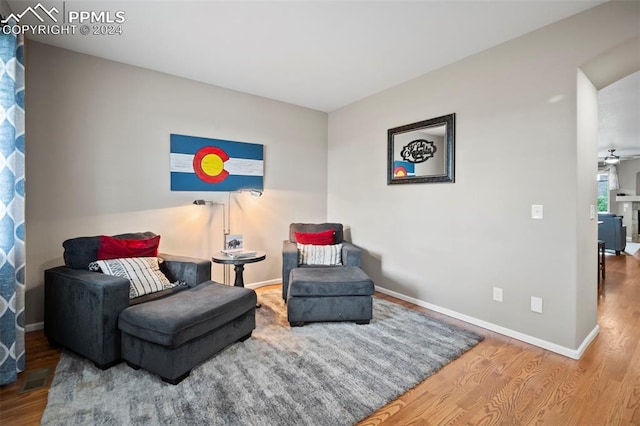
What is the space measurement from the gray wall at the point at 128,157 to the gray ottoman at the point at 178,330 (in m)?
1.32

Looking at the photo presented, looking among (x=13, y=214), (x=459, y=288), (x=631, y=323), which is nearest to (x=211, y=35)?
(x=13, y=214)

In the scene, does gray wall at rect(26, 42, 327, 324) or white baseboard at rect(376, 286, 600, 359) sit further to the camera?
gray wall at rect(26, 42, 327, 324)

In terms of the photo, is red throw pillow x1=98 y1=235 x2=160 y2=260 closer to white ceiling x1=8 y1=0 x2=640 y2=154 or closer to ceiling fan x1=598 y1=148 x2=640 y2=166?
white ceiling x1=8 y1=0 x2=640 y2=154

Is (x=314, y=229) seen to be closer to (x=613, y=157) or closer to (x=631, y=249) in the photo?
(x=613, y=157)

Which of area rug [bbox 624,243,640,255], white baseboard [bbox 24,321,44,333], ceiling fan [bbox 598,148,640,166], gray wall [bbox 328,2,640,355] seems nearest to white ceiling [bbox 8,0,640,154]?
gray wall [bbox 328,2,640,355]

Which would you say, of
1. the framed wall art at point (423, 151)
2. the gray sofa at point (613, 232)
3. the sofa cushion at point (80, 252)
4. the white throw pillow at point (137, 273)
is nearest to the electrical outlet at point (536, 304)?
→ the framed wall art at point (423, 151)

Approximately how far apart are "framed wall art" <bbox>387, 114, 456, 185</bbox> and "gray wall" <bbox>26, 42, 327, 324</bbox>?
146 centimetres

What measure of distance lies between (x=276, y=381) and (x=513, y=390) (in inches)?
58.1

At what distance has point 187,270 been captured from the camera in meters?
2.58

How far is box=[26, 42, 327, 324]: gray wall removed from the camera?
2.64 meters

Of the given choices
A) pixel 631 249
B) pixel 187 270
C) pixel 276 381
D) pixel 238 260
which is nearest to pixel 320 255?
pixel 238 260

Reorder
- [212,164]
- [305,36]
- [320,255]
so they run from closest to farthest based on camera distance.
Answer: [305,36] < [320,255] < [212,164]

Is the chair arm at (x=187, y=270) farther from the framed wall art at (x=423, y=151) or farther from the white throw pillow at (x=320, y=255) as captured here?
the framed wall art at (x=423, y=151)

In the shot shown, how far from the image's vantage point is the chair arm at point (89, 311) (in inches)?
77.3
